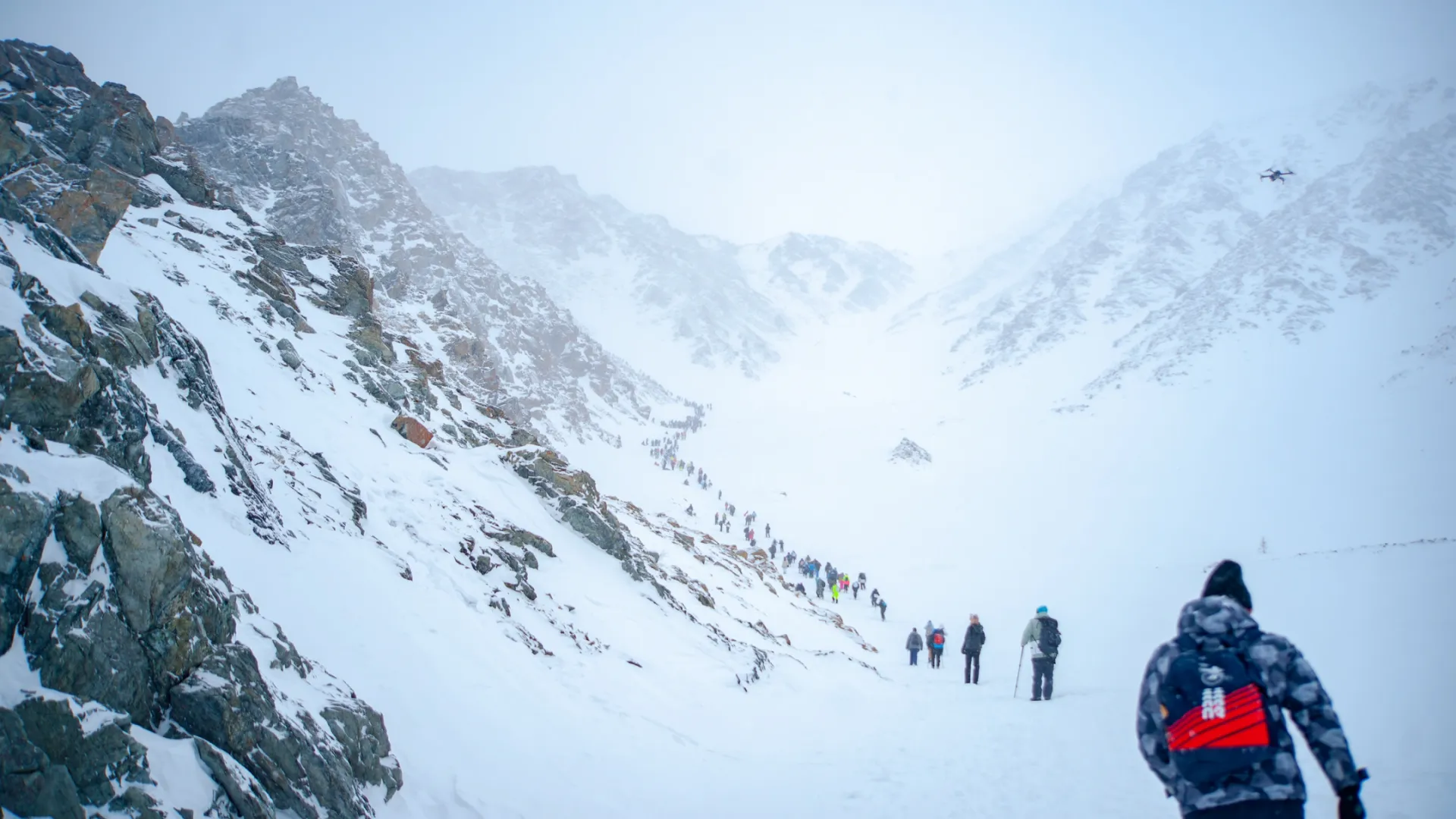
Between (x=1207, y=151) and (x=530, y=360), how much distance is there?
647 ft

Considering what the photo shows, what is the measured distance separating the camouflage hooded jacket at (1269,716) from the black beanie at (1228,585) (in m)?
0.13

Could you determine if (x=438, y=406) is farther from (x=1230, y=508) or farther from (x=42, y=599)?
(x=1230, y=508)

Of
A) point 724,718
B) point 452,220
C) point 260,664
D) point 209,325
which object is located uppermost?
point 452,220

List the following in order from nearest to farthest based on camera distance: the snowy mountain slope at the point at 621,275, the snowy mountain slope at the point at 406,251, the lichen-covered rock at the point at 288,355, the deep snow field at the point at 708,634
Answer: the deep snow field at the point at 708,634
the lichen-covered rock at the point at 288,355
the snowy mountain slope at the point at 406,251
the snowy mountain slope at the point at 621,275

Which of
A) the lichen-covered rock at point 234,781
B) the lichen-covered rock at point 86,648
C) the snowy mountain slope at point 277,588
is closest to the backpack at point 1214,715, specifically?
the snowy mountain slope at point 277,588

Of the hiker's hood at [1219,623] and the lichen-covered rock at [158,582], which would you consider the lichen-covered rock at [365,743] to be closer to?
the lichen-covered rock at [158,582]

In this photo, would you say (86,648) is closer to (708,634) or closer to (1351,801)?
(1351,801)

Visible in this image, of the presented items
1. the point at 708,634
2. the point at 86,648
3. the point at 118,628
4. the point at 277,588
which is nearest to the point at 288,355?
the point at 277,588

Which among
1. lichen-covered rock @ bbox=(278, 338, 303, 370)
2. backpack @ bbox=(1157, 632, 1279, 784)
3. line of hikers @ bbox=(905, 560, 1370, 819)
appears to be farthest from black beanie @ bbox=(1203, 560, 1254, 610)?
lichen-covered rock @ bbox=(278, 338, 303, 370)

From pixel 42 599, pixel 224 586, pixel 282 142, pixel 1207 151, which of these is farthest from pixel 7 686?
pixel 1207 151

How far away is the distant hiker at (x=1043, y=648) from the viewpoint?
10.7 meters

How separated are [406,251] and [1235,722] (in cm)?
7077

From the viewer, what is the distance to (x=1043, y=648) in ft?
35.2

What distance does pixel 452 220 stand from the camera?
16200 cm
